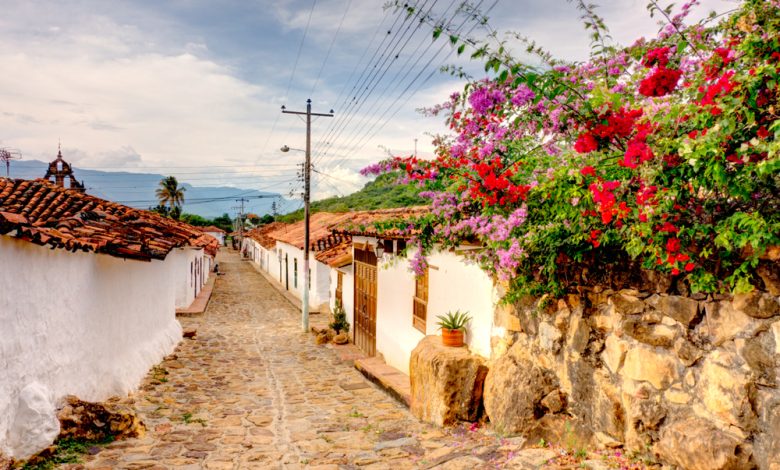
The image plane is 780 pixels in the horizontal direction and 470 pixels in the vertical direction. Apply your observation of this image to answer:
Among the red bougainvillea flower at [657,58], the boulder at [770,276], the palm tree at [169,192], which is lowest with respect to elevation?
the boulder at [770,276]

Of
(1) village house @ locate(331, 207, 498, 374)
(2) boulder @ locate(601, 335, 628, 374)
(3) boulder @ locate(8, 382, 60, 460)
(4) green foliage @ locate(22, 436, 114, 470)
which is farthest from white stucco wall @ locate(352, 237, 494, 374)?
(3) boulder @ locate(8, 382, 60, 460)

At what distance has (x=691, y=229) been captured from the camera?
3.63 metres

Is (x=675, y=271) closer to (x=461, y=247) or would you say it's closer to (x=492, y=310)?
(x=492, y=310)

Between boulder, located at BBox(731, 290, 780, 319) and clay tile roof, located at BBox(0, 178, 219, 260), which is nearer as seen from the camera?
boulder, located at BBox(731, 290, 780, 319)

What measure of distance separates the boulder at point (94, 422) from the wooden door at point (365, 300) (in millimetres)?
6433

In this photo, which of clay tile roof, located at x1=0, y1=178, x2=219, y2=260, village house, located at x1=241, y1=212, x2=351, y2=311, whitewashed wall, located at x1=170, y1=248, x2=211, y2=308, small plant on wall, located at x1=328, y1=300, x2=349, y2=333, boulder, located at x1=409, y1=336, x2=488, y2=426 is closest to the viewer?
clay tile roof, located at x1=0, y1=178, x2=219, y2=260

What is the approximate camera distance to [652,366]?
4277 mm

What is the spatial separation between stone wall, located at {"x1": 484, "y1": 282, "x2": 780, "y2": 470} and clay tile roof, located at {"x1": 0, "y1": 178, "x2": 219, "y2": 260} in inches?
206

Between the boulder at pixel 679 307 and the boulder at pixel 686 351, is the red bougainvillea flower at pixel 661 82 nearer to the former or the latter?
the boulder at pixel 679 307

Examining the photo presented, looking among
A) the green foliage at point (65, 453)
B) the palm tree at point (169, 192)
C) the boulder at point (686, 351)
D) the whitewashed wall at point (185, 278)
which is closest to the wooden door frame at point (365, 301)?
the green foliage at point (65, 453)

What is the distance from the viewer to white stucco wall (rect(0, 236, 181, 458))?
17.1ft

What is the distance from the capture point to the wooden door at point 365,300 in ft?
41.4

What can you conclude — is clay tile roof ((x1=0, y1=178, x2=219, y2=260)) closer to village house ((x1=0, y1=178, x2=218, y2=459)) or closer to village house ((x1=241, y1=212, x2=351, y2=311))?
village house ((x1=0, y1=178, x2=218, y2=459))

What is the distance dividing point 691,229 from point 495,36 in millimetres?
2161
